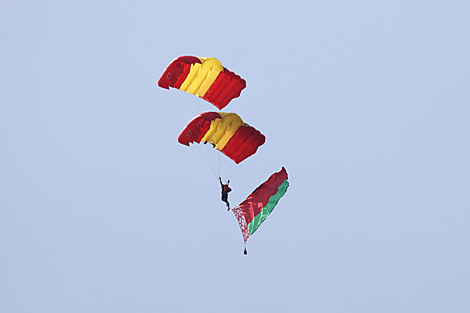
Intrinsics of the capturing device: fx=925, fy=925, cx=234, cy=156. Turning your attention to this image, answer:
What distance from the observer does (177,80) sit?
3117 cm

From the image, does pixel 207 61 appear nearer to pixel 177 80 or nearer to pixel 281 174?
pixel 177 80

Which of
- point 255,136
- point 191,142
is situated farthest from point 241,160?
point 191,142

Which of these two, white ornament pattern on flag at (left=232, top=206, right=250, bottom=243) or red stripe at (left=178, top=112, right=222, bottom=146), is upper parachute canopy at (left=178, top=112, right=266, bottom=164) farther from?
white ornament pattern on flag at (left=232, top=206, right=250, bottom=243)

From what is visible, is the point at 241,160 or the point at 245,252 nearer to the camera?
the point at 245,252

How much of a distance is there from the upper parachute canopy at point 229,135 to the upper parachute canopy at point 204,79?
25.8 inches

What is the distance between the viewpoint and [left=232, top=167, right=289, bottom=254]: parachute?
3188cm

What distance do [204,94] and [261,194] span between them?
4.56 metres

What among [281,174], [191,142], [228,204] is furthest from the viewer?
[281,174]

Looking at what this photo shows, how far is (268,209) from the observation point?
34.0 metres

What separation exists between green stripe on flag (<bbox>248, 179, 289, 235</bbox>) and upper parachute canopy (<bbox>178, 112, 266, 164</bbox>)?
210 centimetres

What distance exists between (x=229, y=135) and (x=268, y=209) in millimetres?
3507

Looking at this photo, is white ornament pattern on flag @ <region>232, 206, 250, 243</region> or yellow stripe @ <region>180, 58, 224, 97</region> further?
white ornament pattern on flag @ <region>232, 206, 250, 243</region>

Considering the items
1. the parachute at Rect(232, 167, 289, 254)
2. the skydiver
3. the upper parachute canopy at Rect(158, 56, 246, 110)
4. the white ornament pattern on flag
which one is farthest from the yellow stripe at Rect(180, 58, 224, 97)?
the parachute at Rect(232, 167, 289, 254)

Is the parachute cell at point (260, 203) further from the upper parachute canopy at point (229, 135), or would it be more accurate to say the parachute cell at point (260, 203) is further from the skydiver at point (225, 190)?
the upper parachute canopy at point (229, 135)
